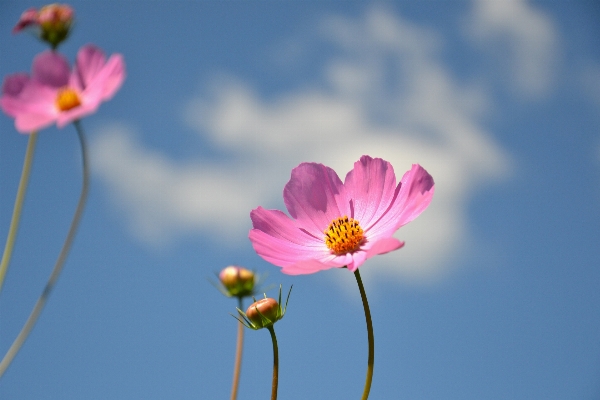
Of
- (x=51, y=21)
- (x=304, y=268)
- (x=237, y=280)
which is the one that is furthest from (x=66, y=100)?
(x=237, y=280)

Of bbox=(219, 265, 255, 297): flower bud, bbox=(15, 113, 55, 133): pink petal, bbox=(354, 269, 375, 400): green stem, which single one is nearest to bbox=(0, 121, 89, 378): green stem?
bbox=(15, 113, 55, 133): pink petal

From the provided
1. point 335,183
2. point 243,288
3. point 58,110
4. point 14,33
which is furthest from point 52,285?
point 243,288

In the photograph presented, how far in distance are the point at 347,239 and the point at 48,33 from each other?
406 mm

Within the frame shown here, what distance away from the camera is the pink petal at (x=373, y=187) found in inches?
29.7

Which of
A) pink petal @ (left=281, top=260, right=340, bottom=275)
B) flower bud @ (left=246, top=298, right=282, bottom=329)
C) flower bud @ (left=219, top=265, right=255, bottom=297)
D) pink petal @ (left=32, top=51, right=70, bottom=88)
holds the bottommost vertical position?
flower bud @ (left=246, top=298, right=282, bottom=329)

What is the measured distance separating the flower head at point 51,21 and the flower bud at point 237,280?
599mm

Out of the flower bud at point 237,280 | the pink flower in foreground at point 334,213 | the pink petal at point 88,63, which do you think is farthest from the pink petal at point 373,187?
the flower bud at point 237,280

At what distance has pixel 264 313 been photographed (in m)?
0.73

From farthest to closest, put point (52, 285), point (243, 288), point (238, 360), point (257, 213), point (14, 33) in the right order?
point (243, 288), point (238, 360), point (257, 213), point (14, 33), point (52, 285)

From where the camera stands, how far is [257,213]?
741 millimetres

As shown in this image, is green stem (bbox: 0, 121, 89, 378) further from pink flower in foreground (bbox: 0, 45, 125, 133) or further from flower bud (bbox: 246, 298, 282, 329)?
flower bud (bbox: 246, 298, 282, 329)

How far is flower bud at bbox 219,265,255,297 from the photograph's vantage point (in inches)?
46.6

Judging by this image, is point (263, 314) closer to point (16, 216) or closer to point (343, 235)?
point (343, 235)

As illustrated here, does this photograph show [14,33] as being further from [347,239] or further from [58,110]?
[347,239]
